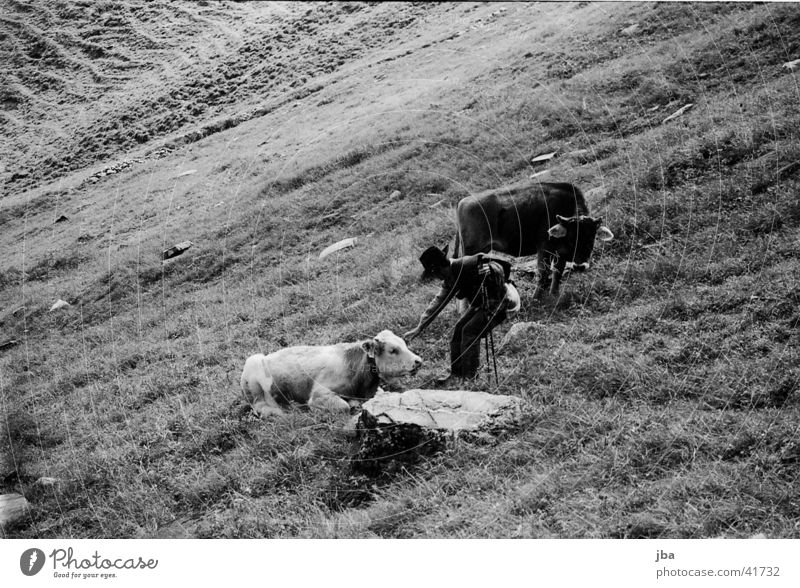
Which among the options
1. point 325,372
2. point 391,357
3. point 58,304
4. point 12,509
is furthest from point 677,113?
point 12,509

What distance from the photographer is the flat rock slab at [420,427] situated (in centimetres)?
586

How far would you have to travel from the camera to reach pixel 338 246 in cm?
903

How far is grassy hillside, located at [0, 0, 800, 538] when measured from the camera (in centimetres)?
556

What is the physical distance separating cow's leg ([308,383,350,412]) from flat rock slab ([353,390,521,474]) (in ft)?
2.33

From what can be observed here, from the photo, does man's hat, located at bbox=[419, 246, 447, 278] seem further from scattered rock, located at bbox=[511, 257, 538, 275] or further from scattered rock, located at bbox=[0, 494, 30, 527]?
scattered rock, located at bbox=[0, 494, 30, 527]

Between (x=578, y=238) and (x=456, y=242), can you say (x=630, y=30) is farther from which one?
(x=578, y=238)

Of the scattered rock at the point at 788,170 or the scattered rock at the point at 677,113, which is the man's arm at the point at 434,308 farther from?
the scattered rock at the point at 677,113

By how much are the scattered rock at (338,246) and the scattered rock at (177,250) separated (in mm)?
2137

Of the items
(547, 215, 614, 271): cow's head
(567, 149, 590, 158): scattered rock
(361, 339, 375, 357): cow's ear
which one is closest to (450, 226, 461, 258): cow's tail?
(547, 215, 614, 271): cow's head

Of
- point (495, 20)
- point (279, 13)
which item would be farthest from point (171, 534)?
point (495, 20)

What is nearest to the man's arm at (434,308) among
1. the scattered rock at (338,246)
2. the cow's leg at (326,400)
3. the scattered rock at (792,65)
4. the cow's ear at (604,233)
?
the cow's leg at (326,400)

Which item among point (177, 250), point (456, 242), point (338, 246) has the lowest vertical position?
point (456, 242)

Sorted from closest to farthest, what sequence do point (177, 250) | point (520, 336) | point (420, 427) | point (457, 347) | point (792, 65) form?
point (420, 427) → point (457, 347) → point (520, 336) → point (177, 250) → point (792, 65)

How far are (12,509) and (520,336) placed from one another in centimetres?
531
